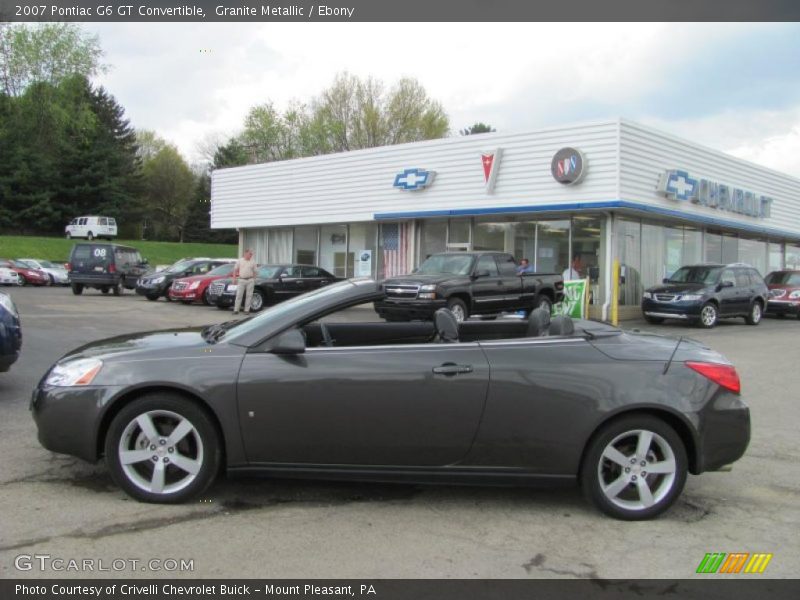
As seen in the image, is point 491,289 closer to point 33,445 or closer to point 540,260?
point 540,260

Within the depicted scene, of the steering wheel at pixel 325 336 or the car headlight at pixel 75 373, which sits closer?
the car headlight at pixel 75 373

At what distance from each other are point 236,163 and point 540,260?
5114 centimetres

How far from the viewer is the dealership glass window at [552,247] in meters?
20.2

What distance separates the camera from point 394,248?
23.9 metres

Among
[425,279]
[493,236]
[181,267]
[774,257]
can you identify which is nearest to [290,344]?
[425,279]

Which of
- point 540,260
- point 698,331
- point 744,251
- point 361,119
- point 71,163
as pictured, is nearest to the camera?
point 698,331

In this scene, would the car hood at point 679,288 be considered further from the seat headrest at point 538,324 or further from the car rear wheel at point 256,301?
the seat headrest at point 538,324

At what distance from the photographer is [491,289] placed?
606 inches

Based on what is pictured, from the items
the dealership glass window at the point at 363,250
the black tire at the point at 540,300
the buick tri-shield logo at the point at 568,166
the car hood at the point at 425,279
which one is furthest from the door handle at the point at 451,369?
the dealership glass window at the point at 363,250

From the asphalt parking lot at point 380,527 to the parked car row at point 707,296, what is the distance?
1273cm

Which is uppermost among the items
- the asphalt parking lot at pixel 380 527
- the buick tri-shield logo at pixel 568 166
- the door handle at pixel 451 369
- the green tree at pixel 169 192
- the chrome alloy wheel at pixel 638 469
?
the green tree at pixel 169 192

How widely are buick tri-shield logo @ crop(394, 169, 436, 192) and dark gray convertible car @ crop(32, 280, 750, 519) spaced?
717 inches

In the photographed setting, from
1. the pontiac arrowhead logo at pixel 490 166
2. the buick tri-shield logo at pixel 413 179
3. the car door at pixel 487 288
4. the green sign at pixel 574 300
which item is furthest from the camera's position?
the buick tri-shield logo at pixel 413 179
